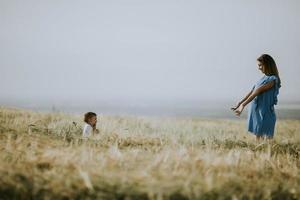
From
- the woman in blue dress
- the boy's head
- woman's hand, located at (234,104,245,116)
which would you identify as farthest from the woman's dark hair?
the boy's head

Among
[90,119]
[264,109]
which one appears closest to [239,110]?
[264,109]

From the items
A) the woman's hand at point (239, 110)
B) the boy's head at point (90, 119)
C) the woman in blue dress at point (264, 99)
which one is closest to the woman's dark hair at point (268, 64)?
the woman in blue dress at point (264, 99)

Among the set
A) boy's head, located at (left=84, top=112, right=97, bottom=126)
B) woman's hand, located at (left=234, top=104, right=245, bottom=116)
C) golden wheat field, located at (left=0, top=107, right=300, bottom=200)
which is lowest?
golden wheat field, located at (left=0, top=107, right=300, bottom=200)

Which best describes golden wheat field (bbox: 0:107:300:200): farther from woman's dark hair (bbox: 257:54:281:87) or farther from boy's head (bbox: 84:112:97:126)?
woman's dark hair (bbox: 257:54:281:87)

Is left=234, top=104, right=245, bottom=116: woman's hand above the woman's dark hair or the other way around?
the other way around

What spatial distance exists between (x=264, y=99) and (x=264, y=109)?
0.15 meters

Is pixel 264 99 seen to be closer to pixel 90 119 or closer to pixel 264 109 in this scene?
pixel 264 109

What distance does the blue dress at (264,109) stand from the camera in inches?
273

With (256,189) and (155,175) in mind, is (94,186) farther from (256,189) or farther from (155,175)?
(256,189)

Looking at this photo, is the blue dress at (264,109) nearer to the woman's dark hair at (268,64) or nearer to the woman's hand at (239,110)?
the woman's dark hair at (268,64)

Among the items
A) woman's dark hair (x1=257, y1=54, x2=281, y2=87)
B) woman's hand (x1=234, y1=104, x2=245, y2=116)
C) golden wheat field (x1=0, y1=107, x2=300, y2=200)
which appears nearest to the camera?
golden wheat field (x1=0, y1=107, x2=300, y2=200)

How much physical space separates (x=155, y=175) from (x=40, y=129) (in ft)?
8.75

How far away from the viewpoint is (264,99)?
22.9ft

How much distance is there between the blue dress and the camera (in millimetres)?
6941
